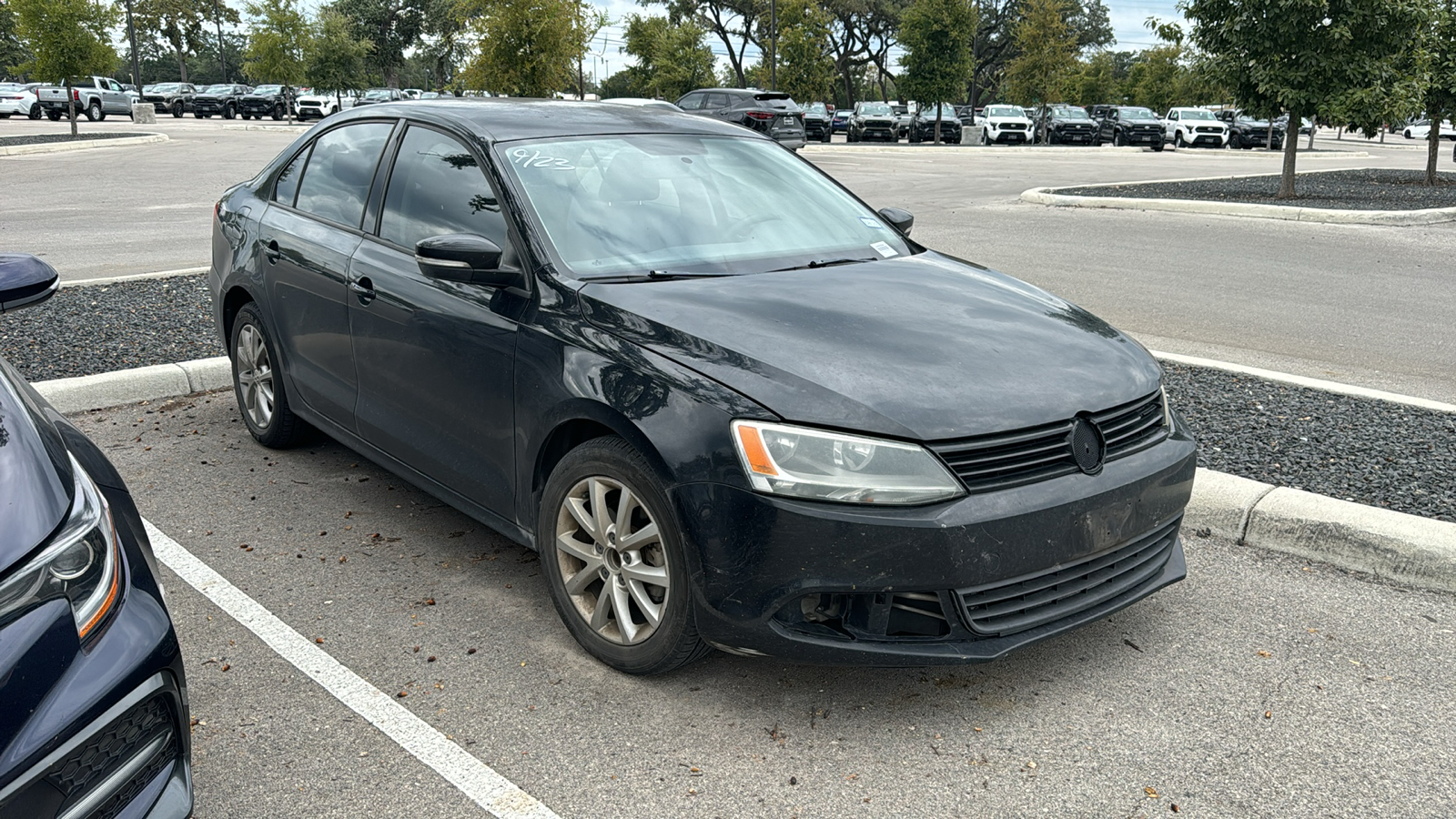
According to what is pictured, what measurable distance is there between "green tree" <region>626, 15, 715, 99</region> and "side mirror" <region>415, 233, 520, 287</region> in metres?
47.5

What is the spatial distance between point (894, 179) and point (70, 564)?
21.6 meters

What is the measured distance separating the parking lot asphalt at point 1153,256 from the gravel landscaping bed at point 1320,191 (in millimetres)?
1751

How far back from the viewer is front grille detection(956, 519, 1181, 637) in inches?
119

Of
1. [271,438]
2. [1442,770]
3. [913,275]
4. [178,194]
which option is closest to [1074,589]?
[1442,770]

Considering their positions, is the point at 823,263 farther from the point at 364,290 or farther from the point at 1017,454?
the point at 364,290

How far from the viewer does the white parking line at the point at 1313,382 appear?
584 centimetres

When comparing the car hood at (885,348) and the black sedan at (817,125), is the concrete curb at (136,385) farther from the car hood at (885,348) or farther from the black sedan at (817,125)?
the black sedan at (817,125)

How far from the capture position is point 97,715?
2000mm

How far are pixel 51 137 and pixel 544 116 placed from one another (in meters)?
33.9

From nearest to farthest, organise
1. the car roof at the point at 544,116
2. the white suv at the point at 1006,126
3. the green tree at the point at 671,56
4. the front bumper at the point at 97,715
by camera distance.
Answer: the front bumper at the point at 97,715 → the car roof at the point at 544,116 → the white suv at the point at 1006,126 → the green tree at the point at 671,56

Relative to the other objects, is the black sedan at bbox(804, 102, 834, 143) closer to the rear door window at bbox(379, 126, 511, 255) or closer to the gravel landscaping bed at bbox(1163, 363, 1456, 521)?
the gravel landscaping bed at bbox(1163, 363, 1456, 521)

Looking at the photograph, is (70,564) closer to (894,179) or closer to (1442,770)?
(1442,770)

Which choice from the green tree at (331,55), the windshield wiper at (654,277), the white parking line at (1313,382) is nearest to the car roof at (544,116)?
the windshield wiper at (654,277)

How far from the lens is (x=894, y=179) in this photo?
74.3 ft
